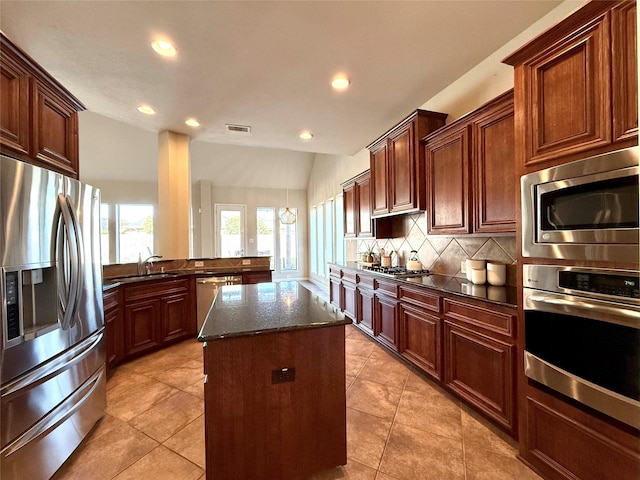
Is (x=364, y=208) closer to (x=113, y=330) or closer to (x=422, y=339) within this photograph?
(x=422, y=339)

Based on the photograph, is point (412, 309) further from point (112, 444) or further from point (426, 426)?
point (112, 444)

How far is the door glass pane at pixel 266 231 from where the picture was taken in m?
8.28

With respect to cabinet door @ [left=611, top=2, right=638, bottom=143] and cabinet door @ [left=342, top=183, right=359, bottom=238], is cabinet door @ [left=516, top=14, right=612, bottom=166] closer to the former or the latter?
cabinet door @ [left=611, top=2, right=638, bottom=143]

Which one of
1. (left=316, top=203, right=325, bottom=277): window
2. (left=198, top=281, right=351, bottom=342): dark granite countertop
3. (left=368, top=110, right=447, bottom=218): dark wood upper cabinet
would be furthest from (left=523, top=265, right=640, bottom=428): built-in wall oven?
(left=316, top=203, right=325, bottom=277): window

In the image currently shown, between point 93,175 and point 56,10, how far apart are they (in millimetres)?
6461

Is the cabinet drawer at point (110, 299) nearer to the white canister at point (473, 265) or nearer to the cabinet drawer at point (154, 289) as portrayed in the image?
the cabinet drawer at point (154, 289)

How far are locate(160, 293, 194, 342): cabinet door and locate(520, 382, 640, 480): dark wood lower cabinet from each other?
3.50m

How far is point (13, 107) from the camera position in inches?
57.4

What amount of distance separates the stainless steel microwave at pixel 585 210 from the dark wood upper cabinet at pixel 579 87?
3.2 inches

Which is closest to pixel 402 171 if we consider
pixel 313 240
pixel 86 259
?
pixel 86 259

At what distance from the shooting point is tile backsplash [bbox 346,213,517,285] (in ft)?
7.41

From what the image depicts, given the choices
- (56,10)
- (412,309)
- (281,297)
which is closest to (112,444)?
(281,297)

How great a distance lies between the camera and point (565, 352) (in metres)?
1.32

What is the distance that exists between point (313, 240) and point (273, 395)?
6.99 metres
